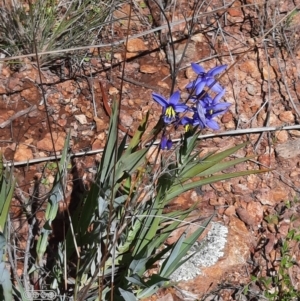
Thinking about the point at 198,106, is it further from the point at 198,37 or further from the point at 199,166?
the point at 198,37

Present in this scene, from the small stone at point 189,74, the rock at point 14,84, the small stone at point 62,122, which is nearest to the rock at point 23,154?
the small stone at point 62,122

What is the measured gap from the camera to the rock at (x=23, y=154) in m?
1.76

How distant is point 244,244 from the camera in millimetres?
1733

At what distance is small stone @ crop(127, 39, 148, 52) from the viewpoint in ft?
6.79

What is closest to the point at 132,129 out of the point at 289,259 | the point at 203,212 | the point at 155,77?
the point at 155,77

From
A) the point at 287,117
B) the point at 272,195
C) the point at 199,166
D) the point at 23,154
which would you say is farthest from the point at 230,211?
the point at 23,154

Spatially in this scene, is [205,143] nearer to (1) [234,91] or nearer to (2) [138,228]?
(1) [234,91]

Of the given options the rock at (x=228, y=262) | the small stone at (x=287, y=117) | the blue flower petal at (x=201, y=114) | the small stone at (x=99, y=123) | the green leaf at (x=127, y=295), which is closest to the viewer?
the blue flower petal at (x=201, y=114)

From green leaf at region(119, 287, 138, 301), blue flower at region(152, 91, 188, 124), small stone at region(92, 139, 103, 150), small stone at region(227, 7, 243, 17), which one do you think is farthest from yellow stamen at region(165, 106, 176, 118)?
small stone at region(227, 7, 243, 17)

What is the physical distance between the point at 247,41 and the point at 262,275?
942 millimetres

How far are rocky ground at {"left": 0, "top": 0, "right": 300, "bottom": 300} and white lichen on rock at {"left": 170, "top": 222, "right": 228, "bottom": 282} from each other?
17 mm

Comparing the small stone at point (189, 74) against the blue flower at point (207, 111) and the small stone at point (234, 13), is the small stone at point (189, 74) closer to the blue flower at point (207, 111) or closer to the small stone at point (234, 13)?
the small stone at point (234, 13)

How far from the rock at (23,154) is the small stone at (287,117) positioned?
906 millimetres

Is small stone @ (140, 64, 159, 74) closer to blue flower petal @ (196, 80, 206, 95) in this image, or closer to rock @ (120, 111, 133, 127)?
rock @ (120, 111, 133, 127)
